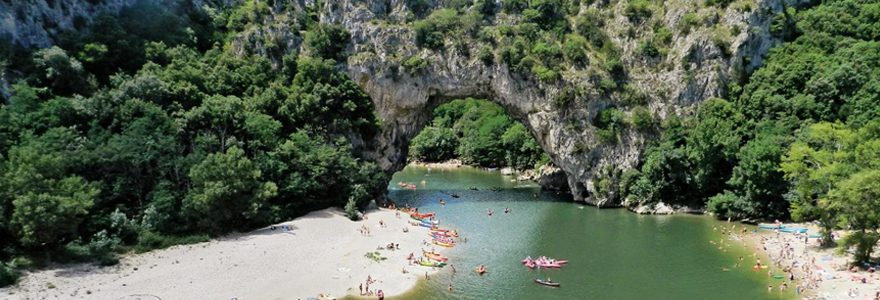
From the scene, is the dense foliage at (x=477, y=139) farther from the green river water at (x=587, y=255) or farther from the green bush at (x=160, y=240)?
the green bush at (x=160, y=240)

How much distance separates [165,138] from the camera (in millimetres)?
44906

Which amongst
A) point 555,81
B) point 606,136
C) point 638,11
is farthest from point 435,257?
point 638,11

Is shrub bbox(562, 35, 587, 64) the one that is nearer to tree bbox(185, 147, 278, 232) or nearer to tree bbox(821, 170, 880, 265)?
tree bbox(821, 170, 880, 265)

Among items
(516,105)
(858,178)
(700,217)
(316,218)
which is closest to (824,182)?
(858,178)

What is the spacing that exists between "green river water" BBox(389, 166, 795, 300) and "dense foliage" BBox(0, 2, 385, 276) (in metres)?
13.1

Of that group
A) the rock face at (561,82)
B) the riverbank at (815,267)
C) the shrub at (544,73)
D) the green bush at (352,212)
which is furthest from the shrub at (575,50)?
the green bush at (352,212)

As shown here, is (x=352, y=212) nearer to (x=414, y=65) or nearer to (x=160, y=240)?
(x=160, y=240)

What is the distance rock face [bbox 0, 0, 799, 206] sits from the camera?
55938 millimetres

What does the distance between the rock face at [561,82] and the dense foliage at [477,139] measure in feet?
Answer: 68.1

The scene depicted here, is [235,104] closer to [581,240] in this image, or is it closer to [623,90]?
[581,240]

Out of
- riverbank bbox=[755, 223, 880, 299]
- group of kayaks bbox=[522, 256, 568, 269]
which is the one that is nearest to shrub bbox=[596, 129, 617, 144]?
riverbank bbox=[755, 223, 880, 299]

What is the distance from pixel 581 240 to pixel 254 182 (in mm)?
26487

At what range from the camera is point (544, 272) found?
3688 centimetres

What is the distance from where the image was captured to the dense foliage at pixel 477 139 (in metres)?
87.2
